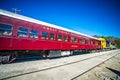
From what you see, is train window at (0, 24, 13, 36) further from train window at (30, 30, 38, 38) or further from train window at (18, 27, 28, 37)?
train window at (30, 30, 38, 38)

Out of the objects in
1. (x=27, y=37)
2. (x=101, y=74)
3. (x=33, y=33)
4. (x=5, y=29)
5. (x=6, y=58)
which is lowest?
(x=101, y=74)

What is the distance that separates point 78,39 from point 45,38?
24.4ft

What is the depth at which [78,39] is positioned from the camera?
54.5 feet

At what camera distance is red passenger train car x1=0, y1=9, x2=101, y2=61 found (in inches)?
299

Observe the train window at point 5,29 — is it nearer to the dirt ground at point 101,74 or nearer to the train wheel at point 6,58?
the train wheel at point 6,58

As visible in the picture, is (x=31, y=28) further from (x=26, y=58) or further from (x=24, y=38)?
(x=26, y=58)

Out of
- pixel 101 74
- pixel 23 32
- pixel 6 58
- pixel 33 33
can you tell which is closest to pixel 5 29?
pixel 23 32

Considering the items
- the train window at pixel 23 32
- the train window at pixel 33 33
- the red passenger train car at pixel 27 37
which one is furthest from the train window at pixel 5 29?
the train window at pixel 33 33

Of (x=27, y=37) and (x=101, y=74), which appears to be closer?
(x=101, y=74)

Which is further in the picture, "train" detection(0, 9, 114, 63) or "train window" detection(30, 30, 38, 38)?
"train window" detection(30, 30, 38, 38)

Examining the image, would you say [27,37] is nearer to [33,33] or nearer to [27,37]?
[27,37]

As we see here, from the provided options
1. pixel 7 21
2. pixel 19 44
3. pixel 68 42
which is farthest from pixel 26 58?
pixel 68 42

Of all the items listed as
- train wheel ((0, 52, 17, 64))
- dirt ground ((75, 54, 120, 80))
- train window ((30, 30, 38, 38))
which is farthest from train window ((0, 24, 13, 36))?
dirt ground ((75, 54, 120, 80))

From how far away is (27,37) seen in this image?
8.99 m
